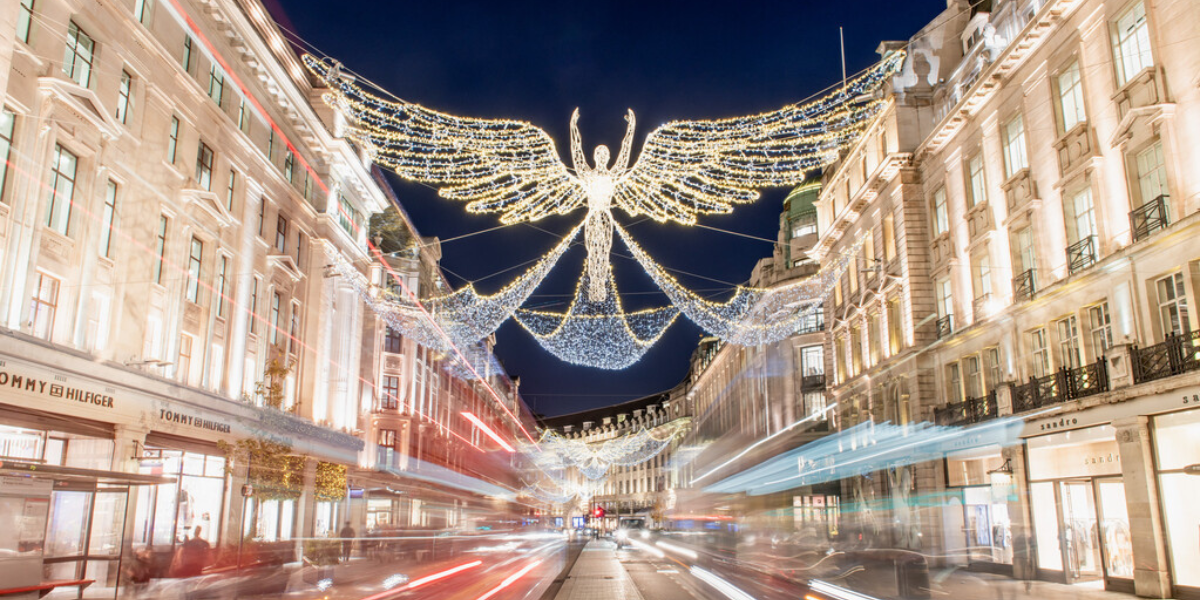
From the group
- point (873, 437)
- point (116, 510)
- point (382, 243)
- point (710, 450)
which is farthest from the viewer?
point (382, 243)

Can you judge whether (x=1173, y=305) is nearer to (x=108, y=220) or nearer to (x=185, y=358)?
(x=108, y=220)

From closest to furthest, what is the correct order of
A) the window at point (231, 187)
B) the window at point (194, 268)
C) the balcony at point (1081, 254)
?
the balcony at point (1081, 254) → the window at point (194, 268) → the window at point (231, 187)

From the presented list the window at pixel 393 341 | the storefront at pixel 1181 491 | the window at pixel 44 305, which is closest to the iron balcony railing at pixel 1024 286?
the storefront at pixel 1181 491

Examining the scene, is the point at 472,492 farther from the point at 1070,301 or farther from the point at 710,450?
the point at 1070,301

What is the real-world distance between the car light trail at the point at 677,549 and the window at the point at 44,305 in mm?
23271

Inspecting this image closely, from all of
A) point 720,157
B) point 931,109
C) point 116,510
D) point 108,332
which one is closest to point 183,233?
point 108,332

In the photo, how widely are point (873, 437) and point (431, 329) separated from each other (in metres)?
27.7

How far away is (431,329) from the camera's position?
171ft

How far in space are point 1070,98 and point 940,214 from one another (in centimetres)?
891

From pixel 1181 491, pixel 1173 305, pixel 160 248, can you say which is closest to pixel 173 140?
pixel 160 248

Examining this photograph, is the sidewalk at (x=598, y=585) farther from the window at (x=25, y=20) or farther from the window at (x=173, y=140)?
the window at (x=173, y=140)

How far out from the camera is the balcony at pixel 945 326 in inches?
1160

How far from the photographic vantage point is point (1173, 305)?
18.1 m

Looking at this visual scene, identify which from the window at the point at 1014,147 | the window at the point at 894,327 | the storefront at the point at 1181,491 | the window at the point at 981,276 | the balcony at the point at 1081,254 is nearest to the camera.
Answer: the storefront at the point at 1181,491
